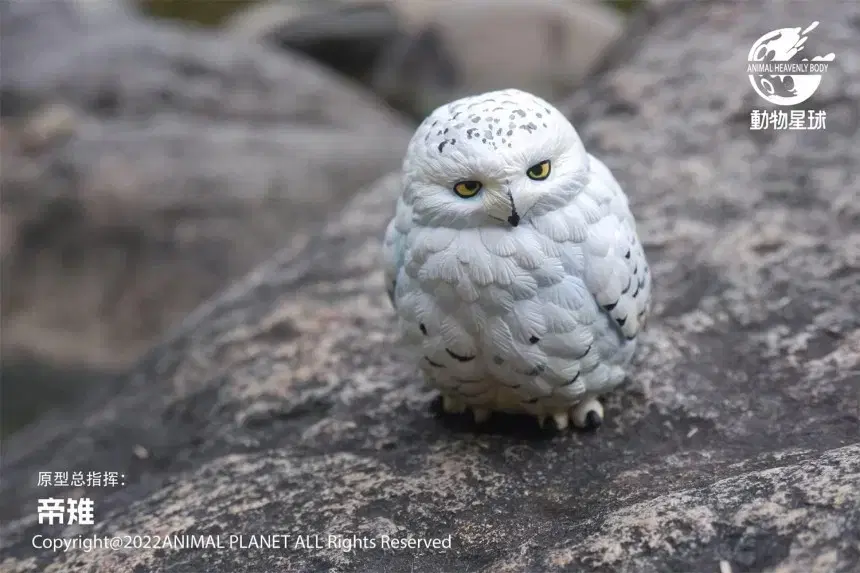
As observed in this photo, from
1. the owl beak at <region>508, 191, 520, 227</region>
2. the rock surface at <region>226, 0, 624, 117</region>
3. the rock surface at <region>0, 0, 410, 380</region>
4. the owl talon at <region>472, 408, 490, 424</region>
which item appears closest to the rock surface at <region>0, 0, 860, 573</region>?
the owl talon at <region>472, 408, 490, 424</region>

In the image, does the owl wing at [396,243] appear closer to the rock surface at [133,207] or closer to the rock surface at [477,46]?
the rock surface at [133,207]

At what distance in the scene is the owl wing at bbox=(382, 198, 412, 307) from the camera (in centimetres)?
150

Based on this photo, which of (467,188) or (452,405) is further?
(452,405)

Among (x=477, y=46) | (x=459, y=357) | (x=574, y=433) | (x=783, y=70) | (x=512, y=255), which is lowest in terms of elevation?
(x=574, y=433)

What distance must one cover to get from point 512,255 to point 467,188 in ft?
0.45

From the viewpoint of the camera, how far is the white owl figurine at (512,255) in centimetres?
136

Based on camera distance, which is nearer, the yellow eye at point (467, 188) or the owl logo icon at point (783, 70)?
the yellow eye at point (467, 188)

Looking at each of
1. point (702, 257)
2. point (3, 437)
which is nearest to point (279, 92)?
point (3, 437)

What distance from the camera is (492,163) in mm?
1320

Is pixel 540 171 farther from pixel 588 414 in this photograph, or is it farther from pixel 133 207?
pixel 133 207

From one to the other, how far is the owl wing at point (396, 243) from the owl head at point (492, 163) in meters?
0.04

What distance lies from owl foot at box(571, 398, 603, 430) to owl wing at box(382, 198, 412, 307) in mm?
419

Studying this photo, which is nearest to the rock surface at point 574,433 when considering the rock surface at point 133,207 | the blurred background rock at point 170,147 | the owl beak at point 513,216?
the owl beak at point 513,216

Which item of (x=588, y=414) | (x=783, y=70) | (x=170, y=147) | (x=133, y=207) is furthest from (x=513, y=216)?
(x=170, y=147)
